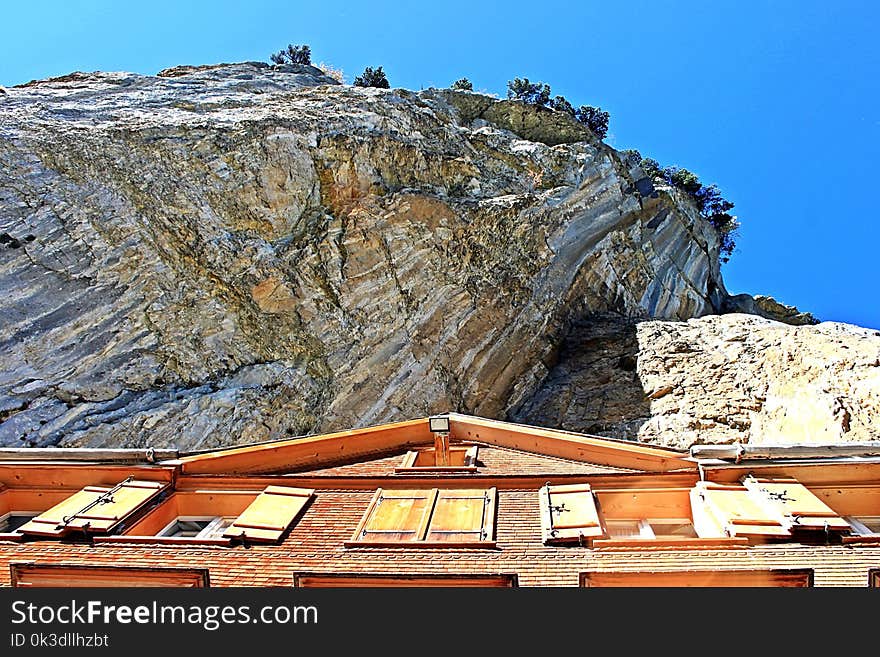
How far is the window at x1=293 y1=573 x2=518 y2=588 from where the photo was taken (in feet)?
24.1

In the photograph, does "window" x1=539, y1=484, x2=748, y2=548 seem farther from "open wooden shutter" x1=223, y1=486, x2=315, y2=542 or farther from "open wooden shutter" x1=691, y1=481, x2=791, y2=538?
"open wooden shutter" x1=223, y1=486, x2=315, y2=542

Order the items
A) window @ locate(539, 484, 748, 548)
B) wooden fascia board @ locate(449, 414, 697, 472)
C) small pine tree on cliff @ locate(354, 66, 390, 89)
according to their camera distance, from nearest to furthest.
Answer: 1. window @ locate(539, 484, 748, 548)
2. wooden fascia board @ locate(449, 414, 697, 472)
3. small pine tree on cliff @ locate(354, 66, 390, 89)

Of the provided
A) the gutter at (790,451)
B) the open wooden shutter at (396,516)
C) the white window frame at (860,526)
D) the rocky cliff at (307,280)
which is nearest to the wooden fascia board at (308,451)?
the open wooden shutter at (396,516)

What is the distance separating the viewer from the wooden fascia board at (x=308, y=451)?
11.2 m

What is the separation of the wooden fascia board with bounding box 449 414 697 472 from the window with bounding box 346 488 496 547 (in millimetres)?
2340

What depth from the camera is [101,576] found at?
25.5 ft

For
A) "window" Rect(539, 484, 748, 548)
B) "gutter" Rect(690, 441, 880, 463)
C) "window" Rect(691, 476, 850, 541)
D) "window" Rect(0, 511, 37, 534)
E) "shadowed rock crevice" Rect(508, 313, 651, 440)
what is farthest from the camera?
"shadowed rock crevice" Rect(508, 313, 651, 440)

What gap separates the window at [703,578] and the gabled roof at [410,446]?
327 cm

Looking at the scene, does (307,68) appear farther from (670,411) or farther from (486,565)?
(486,565)

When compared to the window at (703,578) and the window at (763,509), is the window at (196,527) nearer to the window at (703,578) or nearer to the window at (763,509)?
the window at (703,578)

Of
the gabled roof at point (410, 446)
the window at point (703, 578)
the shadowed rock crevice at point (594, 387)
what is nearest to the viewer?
the window at point (703, 578)

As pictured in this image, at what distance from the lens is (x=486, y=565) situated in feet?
25.8

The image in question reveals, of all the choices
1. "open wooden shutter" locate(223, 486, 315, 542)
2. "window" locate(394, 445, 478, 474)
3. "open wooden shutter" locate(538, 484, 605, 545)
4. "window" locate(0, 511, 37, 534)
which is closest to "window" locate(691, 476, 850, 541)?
"open wooden shutter" locate(538, 484, 605, 545)
